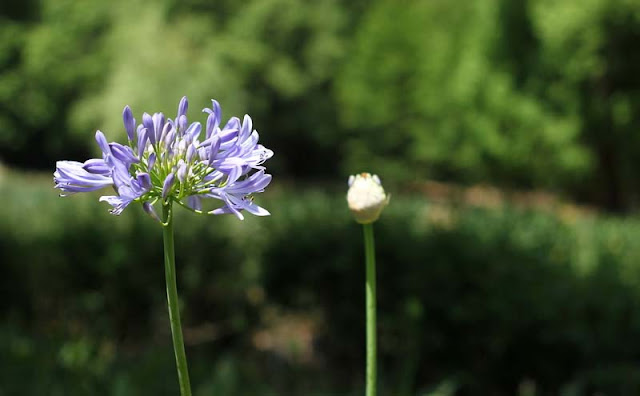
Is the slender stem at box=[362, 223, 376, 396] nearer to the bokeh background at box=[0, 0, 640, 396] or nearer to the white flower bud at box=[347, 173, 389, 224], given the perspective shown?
the white flower bud at box=[347, 173, 389, 224]

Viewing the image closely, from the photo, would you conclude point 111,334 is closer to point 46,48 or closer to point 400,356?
A: point 400,356

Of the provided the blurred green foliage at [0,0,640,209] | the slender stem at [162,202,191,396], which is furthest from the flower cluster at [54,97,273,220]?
the blurred green foliage at [0,0,640,209]

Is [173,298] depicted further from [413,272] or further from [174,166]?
[413,272]

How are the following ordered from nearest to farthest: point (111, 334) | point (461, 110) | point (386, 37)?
point (111, 334), point (461, 110), point (386, 37)

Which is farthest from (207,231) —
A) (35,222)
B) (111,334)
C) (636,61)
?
(636,61)

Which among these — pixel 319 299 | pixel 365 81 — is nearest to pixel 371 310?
pixel 319 299

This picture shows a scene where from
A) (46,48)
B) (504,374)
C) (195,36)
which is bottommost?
(504,374)

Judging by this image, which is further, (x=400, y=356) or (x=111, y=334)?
(x=111, y=334)
